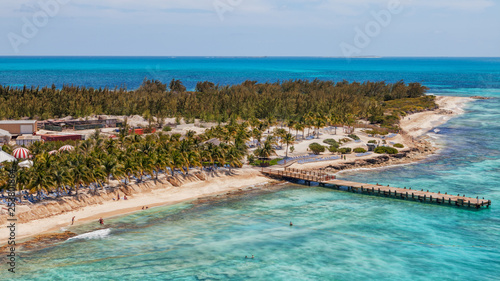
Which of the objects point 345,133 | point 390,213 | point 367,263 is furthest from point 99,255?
point 345,133

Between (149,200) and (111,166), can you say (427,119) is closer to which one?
(149,200)

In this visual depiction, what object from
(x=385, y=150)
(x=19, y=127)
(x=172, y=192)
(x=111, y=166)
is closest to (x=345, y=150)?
(x=385, y=150)

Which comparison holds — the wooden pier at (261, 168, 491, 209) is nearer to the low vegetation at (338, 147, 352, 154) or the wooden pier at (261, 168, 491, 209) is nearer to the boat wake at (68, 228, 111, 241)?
the low vegetation at (338, 147, 352, 154)

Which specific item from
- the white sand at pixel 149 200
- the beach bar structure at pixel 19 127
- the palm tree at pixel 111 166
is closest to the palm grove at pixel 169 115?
the palm tree at pixel 111 166

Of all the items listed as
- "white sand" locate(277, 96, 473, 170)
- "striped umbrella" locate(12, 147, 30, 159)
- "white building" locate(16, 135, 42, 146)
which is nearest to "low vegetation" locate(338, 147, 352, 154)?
"white sand" locate(277, 96, 473, 170)

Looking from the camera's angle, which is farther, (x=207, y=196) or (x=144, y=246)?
(x=207, y=196)

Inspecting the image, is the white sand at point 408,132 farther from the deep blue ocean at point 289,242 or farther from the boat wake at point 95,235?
the boat wake at point 95,235

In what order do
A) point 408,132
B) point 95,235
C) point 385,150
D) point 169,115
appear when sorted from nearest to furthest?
1. point 95,235
2. point 385,150
3. point 169,115
4. point 408,132

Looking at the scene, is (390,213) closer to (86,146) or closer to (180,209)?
(180,209)

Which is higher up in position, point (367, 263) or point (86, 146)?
point (86, 146)
